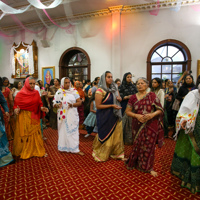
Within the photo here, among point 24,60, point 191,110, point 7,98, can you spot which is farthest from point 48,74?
point 191,110

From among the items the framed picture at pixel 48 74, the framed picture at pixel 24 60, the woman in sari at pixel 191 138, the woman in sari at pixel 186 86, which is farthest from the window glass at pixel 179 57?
the framed picture at pixel 24 60

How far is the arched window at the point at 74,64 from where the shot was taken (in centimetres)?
784

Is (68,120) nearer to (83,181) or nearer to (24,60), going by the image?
(83,181)

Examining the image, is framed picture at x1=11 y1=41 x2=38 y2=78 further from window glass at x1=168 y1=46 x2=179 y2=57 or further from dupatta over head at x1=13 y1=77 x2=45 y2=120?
window glass at x1=168 y1=46 x2=179 y2=57

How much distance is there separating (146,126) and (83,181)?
1.17 meters

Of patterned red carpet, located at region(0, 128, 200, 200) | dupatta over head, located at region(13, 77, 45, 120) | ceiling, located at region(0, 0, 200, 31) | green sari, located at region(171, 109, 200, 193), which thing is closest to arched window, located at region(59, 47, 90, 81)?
ceiling, located at region(0, 0, 200, 31)

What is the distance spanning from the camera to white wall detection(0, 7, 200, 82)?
6.15 metres

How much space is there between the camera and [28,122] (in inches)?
113

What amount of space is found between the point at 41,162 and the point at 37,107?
98cm

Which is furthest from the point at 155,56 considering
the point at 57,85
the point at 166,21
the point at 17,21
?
the point at 17,21

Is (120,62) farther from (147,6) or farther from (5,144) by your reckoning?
(5,144)

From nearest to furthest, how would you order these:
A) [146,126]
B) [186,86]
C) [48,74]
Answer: [146,126] → [186,86] → [48,74]

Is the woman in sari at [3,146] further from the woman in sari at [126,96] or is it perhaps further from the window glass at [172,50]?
the window glass at [172,50]

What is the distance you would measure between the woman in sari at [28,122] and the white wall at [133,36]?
4.69 metres
